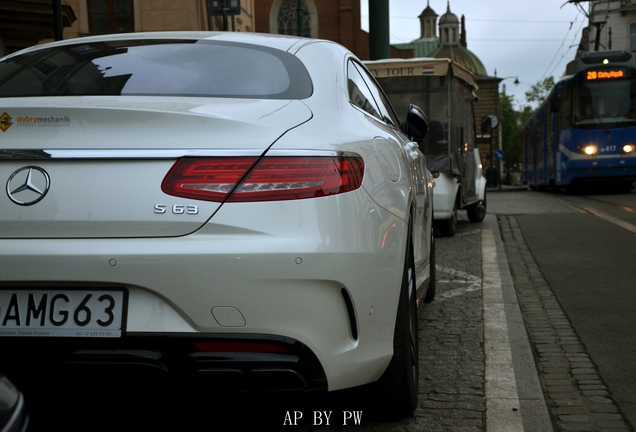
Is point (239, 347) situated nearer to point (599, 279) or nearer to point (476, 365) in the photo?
point (476, 365)

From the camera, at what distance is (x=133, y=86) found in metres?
2.81

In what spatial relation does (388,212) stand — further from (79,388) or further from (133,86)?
(79,388)

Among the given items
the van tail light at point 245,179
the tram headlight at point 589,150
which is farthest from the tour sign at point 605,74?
the van tail light at point 245,179

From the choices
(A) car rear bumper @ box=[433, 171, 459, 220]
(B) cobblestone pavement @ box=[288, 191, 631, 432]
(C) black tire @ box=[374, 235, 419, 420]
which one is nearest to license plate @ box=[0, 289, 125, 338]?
(C) black tire @ box=[374, 235, 419, 420]

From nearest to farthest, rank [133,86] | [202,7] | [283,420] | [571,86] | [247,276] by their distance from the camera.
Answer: [247,276] < [133,86] < [283,420] < [571,86] < [202,7]

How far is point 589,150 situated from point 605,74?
2.07 meters

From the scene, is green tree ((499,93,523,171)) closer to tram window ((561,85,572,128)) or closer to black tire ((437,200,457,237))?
tram window ((561,85,572,128))

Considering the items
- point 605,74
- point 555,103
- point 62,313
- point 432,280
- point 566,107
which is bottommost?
point 432,280

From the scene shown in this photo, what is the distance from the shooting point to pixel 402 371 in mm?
2963

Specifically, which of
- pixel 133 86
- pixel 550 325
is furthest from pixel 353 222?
pixel 550 325

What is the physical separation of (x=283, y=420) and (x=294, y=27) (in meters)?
47.7

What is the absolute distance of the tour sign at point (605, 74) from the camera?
2055cm

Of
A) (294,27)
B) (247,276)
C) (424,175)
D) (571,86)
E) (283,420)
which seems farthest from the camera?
(294,27)

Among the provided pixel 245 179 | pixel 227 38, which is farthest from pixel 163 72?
pixel 245 179
